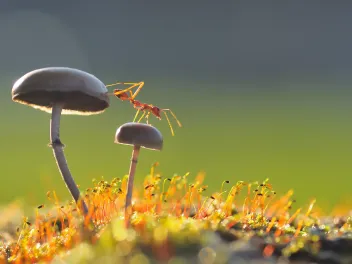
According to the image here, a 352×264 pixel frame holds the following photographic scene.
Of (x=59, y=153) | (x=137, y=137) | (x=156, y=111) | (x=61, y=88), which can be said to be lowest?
(x=59, y=153)

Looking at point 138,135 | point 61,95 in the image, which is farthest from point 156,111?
point 61,95

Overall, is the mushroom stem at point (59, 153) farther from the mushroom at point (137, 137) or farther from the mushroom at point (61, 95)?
the mushroom at point (137, 137)

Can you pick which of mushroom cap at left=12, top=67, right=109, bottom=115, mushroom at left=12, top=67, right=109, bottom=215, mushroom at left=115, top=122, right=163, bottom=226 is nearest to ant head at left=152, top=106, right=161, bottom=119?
mushroom at left=12, top=67, right=109, bottom=215

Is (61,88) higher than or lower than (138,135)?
higher

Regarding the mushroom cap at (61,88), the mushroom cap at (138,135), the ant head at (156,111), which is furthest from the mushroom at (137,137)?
the ant head at (156,111)

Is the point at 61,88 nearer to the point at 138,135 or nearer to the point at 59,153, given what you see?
the point at 59,153

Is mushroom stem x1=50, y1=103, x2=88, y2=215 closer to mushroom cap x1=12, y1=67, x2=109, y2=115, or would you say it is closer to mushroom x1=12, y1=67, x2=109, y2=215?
mushroom x1=12, y1=67, x2=109, y2=215

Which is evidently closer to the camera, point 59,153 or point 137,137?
point 59,153
